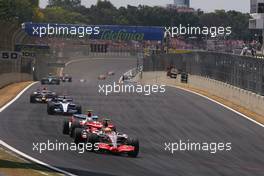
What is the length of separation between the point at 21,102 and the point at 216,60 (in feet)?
44.4

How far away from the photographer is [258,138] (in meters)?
29.8

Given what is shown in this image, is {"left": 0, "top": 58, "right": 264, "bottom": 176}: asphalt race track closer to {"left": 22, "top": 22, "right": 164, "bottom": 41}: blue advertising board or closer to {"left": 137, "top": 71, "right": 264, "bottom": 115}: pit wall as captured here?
{"left": 137, "top": 71, "right": 264, "bottom": 115}: pit wall

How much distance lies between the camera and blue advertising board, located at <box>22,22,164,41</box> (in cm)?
6681

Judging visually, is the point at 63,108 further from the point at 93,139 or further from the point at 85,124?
the point at 93,139

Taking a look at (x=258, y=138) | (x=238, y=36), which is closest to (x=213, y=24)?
(x=238, y=36)

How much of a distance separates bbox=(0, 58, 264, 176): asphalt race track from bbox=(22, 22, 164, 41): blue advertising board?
16.0 meters

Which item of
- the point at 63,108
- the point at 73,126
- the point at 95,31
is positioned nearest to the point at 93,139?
the point at 73,126

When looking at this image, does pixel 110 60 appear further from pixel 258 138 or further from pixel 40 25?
pixel 258 138

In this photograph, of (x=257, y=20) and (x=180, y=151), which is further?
(x=257, y=20)

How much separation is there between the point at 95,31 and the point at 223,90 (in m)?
22.8

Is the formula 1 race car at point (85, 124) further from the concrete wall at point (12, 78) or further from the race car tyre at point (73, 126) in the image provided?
the concrete wall at point (12, 78)

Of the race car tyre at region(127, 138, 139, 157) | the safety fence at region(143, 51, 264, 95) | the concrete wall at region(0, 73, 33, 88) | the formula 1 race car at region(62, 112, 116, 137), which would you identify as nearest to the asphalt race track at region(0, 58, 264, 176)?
the race car tyre at region(127, 138, 139, 157)

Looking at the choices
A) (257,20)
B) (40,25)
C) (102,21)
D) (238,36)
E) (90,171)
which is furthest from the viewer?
(102,21)

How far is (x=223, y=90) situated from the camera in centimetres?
4650
